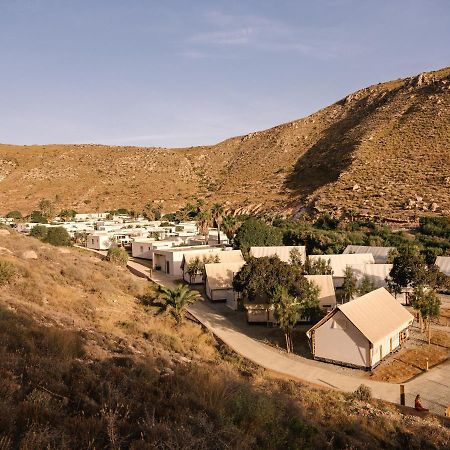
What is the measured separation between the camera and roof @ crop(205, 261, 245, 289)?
35438 mm

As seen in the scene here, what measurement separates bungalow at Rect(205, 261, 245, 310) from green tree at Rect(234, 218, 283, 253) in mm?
12086

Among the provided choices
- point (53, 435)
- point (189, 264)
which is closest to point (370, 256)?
point (189, 264)

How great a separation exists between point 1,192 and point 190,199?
153 ft

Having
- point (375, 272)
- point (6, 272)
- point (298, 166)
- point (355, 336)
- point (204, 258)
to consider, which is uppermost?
point (298, 166)

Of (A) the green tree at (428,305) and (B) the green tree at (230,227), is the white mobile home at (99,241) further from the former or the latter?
(A) the green tree at (428,305)

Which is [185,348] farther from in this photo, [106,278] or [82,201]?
[82,201]

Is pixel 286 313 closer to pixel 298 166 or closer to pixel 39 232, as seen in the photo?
pixel 39 232

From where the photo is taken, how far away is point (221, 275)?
1423 inches

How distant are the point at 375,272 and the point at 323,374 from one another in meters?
16.7

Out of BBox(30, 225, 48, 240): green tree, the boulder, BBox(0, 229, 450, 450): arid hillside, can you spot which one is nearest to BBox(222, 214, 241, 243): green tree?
BBox(30, 225, 48, 240): green tree

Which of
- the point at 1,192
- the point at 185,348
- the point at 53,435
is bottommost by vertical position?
the point at 185,348

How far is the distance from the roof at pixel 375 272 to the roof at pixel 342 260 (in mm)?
1289

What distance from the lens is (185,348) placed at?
20.3m

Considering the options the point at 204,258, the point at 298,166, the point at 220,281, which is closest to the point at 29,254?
the point at 220,281
